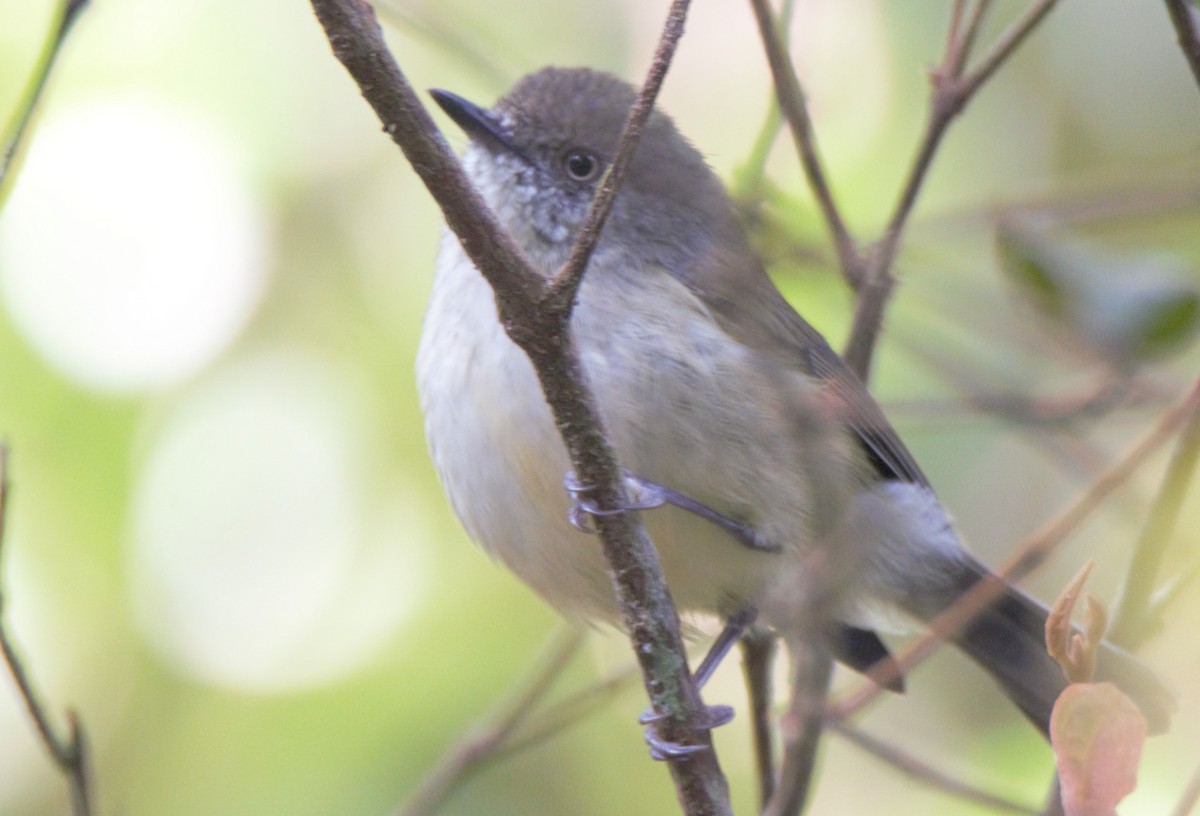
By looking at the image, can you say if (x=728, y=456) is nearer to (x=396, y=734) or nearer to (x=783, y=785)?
(x=783, y=785)

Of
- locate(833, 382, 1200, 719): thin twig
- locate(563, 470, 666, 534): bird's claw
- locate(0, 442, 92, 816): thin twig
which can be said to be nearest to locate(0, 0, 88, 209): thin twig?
locate(0, 442, 92, 816): thin twig

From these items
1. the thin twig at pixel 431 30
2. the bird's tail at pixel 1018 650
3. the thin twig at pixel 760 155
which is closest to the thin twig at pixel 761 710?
the bird's tail at pixel 1018 650

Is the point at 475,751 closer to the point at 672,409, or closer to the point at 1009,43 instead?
the point at 672,409

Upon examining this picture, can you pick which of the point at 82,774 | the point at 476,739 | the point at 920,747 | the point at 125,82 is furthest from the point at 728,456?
the point at 125,82

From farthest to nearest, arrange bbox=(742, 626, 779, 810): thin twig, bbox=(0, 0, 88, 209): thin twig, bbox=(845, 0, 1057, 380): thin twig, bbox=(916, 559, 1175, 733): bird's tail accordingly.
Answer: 1. bbox=(916, 559, 1175, 733): bird's tail
2. bbox=(742, 626, 779, 810): thin twig
3. bbox=(845, 0, 1057, 380): thin twig
4. bbox=(0, 0, 88, 209): thin twig

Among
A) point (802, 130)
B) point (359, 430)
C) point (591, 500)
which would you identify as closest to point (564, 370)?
point (591, 500)

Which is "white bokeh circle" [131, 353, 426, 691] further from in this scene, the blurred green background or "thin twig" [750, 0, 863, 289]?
"thin twig" [750, 0, 863, 289]

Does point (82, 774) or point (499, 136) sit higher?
point (499, 136)
